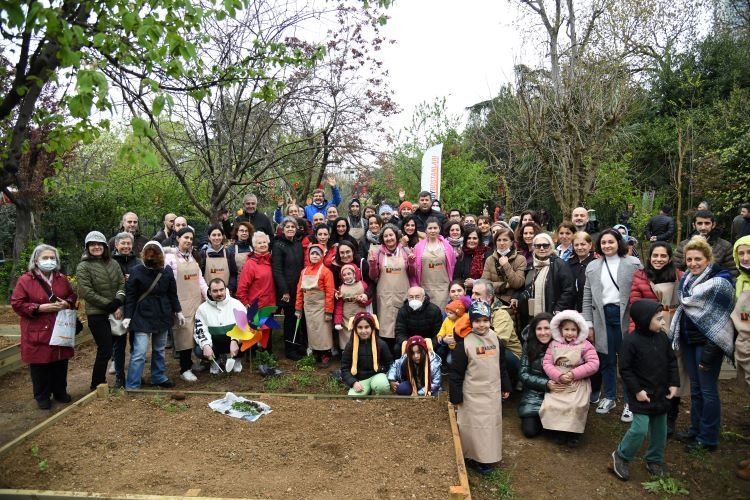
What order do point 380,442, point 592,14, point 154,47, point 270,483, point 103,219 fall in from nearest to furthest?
point 154,47 < point 270,483 < point 380,442 < point 103,219 < point 592,14

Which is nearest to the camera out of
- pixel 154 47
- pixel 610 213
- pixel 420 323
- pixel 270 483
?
pixel 154 47

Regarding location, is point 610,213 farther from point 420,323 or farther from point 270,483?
point 270,483

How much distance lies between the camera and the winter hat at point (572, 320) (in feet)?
16.2

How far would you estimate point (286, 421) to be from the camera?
502cm

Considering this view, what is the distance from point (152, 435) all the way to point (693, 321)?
490cm

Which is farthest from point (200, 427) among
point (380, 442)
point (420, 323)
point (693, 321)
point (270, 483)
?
point (693, 321)

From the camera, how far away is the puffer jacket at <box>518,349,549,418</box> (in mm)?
5203

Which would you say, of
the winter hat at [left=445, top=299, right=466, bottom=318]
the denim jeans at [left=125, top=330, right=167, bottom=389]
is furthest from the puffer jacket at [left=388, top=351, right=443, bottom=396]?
the denim jeans at [left=125, top=330, right=167, bottom=389]

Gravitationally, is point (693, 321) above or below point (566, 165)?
below

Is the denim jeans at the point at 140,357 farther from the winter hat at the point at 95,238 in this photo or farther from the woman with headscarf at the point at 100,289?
the winter hat at the point at 95,238

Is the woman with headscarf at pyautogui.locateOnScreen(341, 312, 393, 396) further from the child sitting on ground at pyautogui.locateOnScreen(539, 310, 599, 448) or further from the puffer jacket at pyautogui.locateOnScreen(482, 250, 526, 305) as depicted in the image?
the child sitting on ground at pyautogui.locateOnScreen(539, 310, 599, 448)

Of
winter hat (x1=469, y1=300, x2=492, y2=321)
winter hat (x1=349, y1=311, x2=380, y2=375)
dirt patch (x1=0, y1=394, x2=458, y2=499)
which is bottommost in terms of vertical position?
dirt patch (x1=0, y1=394, x2=458, y2=499)

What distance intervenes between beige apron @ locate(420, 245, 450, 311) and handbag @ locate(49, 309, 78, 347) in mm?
4044

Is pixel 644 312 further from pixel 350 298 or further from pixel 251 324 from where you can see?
pixel 251 324
